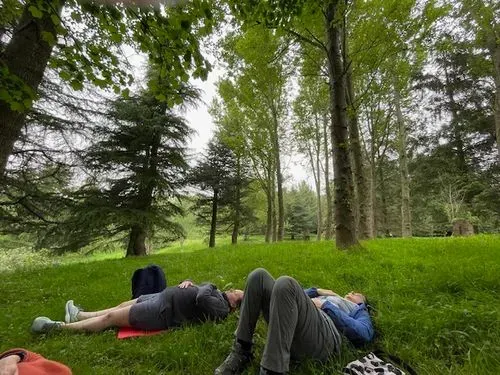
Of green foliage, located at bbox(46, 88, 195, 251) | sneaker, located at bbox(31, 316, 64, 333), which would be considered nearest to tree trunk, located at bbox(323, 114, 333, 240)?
green foliage, located at bbox(46, 88, 195, 251)

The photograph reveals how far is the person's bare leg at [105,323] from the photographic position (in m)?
4.08

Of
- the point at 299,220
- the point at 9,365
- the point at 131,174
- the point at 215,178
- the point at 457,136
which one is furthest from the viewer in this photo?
the point at 299,220

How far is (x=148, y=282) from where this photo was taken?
494 centimetres

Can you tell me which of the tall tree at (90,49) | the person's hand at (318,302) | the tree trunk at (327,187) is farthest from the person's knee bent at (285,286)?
the tree trunk at (327,187)

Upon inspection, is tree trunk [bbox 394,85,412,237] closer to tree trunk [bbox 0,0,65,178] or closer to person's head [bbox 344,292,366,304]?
person's head [bbox 344,292,366,304]

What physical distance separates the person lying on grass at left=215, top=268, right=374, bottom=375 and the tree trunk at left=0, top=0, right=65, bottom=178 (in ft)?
10.3

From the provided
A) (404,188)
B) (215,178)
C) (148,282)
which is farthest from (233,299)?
(215,178)

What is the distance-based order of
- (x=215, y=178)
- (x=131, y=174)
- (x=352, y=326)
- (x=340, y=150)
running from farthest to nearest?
(x=215, y=178)
(x=131, y=174)
(x=340, y=150)
(x=352, y=326)

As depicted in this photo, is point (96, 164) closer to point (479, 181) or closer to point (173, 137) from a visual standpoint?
point (173, 137)

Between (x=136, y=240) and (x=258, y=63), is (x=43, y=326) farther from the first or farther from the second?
(x=136, y=240)

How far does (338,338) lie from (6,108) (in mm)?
4365

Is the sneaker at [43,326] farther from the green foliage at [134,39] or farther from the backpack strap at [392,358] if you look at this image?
the backpack strap at [392,358]

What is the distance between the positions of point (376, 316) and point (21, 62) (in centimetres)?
518

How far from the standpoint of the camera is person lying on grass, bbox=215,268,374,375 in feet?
8.62
